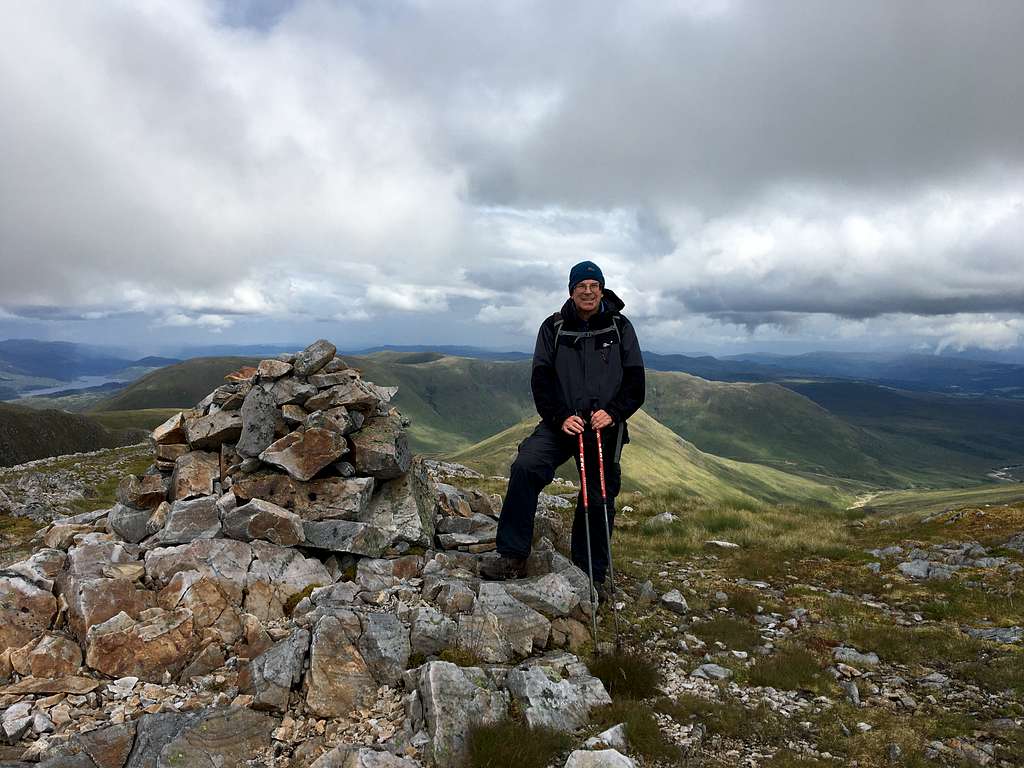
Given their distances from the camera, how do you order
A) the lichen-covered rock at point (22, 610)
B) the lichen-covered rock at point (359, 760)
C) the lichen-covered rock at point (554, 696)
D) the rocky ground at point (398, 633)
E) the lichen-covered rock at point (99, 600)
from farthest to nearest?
1. the lichen-covered rock at point (99, 600)
2. the lichen-covered rock at point (22, 610)
3. the lichen-covered rock at point (554, 696)
4. the rocky ground at point (398, 633)
5. the lichen-covered rock at point (359, 760)

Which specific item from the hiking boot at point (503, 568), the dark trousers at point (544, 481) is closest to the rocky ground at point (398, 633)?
the hiking boot at point (503, 568)

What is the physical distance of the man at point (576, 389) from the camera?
10.6 meters

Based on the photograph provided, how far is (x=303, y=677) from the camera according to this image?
7.78 meters

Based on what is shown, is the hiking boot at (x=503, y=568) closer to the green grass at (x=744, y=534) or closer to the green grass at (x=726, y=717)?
the green grass at (x=726, y=717)

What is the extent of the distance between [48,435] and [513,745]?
20676cm

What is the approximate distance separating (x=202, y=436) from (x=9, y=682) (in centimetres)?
675

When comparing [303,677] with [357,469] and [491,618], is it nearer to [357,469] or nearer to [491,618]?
[491,618]

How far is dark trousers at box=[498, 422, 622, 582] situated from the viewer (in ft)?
34.1

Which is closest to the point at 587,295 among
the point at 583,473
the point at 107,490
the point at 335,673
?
the point at 583,473

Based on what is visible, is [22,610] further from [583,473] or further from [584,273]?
[584,273]

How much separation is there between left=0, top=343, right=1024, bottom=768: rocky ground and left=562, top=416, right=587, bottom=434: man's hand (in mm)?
2837

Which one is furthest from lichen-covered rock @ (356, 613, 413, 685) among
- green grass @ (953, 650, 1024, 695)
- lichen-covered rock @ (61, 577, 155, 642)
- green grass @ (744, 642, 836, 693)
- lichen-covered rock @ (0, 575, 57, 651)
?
green grass @ (953, 650, 1024, 695)

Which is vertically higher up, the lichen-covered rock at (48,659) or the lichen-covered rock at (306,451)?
the lichen-covered rock at (306,451)

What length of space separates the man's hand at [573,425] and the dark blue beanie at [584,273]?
8.36 ft
